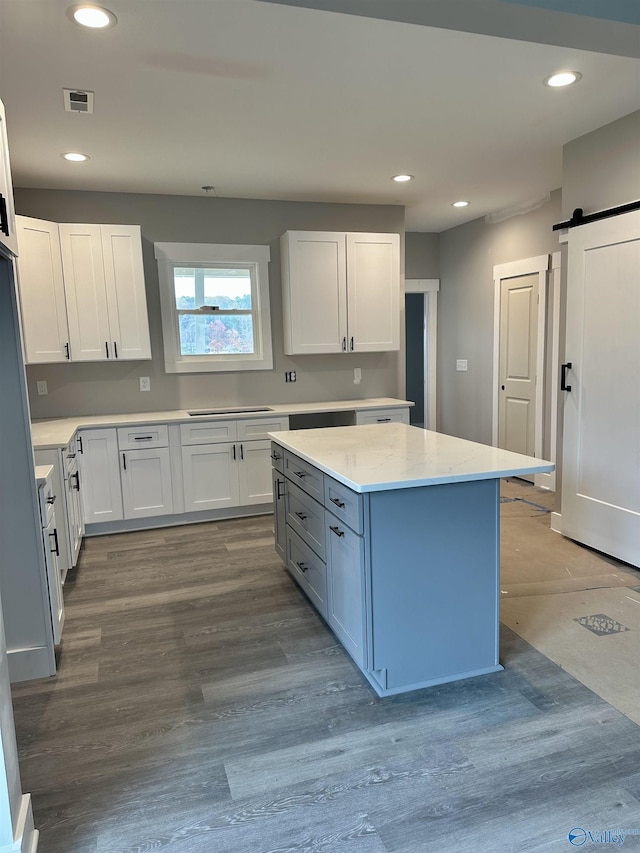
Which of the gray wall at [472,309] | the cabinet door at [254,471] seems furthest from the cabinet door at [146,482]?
the gray wall at [472,309]

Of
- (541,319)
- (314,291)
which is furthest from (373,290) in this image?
(541,319)

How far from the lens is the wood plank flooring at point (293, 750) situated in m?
1.66

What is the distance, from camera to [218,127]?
128 inches

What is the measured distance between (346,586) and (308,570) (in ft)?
2.00

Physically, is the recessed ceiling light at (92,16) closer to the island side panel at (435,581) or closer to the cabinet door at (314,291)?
the island side panel at (435,581)

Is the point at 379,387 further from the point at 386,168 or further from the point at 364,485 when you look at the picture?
the point at 364,485

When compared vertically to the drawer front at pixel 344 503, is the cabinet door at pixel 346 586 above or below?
below

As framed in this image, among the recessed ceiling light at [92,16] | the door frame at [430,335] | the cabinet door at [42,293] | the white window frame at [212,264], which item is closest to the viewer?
the recessed ceiling light at [92,16]

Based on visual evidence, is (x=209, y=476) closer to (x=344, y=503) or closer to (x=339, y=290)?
(x=339, y=290)

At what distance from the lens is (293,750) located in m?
2.00

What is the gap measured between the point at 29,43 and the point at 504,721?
3249mm

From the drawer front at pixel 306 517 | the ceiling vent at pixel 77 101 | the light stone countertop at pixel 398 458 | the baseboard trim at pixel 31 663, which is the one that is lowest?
the baseboard trim at pixel 31 663

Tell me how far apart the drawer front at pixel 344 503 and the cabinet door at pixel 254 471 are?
209cm

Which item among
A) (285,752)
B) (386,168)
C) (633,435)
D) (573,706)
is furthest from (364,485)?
(386,168)
